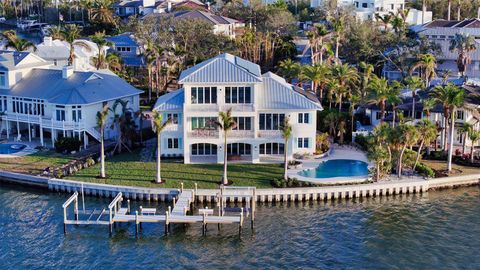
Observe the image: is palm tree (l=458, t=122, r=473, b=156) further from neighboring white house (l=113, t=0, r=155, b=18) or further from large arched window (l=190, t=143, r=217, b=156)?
neighboring white house (l=113, t=0, r=155, b=18)

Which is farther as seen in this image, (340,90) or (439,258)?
(340,90)

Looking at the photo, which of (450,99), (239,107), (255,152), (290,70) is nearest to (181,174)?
(255,152)

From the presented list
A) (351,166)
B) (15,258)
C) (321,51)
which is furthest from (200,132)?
(321,51)

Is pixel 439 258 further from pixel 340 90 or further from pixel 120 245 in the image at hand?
pixel 340 90

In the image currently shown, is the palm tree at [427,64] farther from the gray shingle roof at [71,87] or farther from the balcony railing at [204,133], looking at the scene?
the gray shingle roof at [71,87]

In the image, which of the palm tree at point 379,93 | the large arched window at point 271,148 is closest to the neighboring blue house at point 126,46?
the large arched window at point 271,148

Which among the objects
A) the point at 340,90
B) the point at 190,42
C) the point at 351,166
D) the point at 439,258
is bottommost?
the point at 439,258

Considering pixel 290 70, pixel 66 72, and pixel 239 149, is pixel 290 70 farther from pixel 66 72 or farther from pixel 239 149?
pixel 66 72

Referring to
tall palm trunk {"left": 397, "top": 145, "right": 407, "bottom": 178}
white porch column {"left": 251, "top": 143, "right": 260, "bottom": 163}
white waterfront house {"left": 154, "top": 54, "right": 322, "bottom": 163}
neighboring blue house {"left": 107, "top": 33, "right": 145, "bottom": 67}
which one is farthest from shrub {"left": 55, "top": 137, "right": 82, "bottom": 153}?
neighboring blue house {"left": 107, "top": 33, "right": 145, "bottom": 67}
